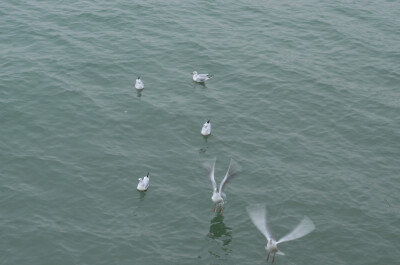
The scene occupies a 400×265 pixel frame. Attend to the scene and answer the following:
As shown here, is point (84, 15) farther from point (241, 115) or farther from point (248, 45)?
point (241, 115)

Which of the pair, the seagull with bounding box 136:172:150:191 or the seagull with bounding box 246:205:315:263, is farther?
the seagull with bounding box 136:172:150:191

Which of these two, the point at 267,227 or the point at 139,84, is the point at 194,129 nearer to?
the point at 139,84

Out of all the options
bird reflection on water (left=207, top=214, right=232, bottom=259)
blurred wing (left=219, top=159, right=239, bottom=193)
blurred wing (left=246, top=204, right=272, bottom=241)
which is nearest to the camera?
bird reflection on water (left=207, top=214, right=232, bottom=259)

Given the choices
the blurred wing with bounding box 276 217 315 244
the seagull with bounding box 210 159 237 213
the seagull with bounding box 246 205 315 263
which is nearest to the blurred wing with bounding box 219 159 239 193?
the seagull with bounding box 210 159 237 213

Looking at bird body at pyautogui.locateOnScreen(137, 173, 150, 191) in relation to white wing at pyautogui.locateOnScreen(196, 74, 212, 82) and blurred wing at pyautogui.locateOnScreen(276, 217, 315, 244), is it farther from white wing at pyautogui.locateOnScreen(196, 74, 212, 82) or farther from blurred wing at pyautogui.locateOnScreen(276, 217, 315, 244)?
white wing at pyautogui.locateOnScreen(196, 74, 212, 82)

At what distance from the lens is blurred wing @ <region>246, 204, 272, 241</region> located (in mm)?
27422

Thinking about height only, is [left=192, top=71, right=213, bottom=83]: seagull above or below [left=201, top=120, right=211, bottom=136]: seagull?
above

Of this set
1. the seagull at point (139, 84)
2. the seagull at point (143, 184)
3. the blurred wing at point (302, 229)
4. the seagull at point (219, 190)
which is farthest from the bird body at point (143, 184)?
the seagull at point (139, 84)

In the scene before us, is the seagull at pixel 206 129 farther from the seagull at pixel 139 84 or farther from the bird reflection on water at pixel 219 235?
the bird reflection on water at pixel 219 235

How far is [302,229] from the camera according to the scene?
1112 inches

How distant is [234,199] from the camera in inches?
1189

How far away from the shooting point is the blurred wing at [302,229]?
90.1ft

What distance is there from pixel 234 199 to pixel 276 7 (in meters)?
28.0

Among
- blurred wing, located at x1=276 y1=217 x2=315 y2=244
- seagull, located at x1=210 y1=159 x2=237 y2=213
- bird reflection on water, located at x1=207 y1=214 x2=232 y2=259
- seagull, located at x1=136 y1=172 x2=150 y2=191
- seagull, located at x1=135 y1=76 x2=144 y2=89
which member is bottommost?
bird reflection on water, located at x1=207 y1=214 x2=232 y2=259
